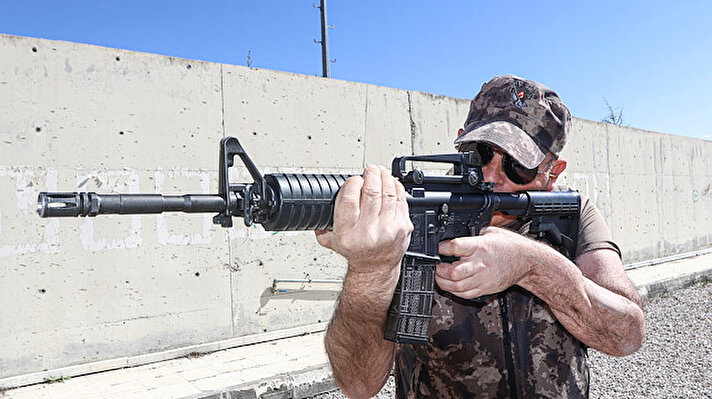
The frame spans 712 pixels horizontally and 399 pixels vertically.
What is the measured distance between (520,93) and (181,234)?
12.7ft

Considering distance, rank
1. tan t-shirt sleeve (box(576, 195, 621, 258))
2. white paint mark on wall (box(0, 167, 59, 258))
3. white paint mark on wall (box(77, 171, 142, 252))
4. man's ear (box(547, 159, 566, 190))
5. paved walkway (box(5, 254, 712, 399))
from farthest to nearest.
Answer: white paint mark on wall (box(77, 171, 142, 252)) → white paint mark on wall (box(0, 167, 59, 258)) → paved walkway (box(5, 254, 712, 399)) → man's ear (box(547, 159, 566, 190)) → tan t-shirt sleeve (box(576, 195, 621, 258))

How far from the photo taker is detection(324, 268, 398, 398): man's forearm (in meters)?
1.72

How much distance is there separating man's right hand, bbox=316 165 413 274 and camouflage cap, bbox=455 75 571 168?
0.69 m

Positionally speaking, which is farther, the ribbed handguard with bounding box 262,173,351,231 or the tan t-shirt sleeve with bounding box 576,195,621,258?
the tan t-shirt sleeve with bounding box 576,195,621,258

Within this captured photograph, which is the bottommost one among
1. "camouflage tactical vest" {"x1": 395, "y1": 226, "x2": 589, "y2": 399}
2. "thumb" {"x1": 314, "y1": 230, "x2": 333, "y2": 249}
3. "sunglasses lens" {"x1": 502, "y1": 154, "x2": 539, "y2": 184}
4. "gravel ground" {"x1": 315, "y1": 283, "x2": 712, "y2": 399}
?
"gravel ground" {"x1": 315, "y1": 283, "x2": 712, "y2": 399}

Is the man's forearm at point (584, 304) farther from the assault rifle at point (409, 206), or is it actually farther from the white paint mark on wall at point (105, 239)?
the white paint mark on wall at point (105, 239)

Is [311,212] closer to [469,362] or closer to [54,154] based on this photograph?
[469,362]

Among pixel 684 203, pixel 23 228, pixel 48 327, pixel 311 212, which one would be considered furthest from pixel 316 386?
pixel 684 203

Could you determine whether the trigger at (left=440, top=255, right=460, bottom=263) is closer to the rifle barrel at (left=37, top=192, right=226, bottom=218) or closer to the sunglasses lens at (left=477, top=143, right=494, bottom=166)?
the sunglasses lens at (left=477, top=143, right=494, bottom=166)

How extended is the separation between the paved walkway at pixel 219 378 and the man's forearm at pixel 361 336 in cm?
235

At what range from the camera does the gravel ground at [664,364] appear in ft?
15.2

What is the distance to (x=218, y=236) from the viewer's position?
5.38 metres

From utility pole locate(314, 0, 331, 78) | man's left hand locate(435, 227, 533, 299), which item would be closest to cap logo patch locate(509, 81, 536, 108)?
man's left hand locate(435, 227, 533, 299)

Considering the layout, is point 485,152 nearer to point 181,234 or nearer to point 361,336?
point 361,336
